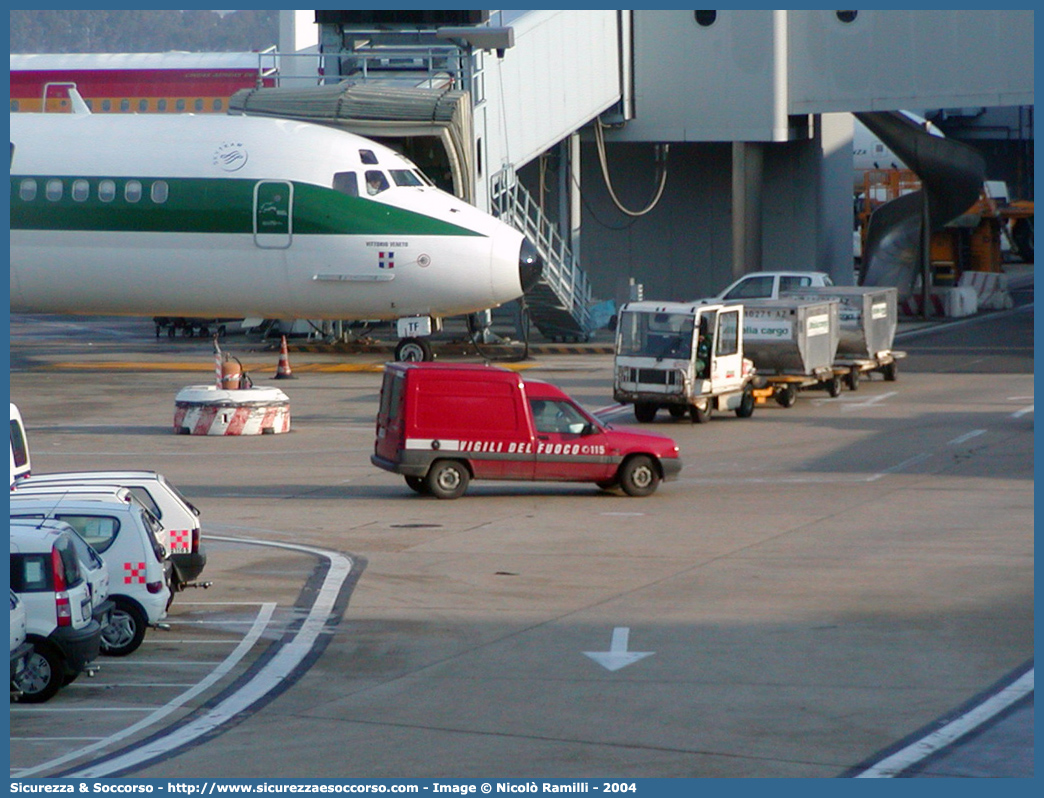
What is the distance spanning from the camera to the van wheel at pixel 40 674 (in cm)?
1290

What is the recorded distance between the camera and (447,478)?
2334 cm

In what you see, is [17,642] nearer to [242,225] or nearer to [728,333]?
[728,333]

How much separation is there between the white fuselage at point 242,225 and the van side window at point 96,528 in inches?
841

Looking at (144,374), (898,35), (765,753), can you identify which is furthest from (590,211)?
(765,753)

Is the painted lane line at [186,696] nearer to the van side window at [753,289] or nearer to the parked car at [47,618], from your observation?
the parked car at [47,618]

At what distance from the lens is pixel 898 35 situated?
48.0 m

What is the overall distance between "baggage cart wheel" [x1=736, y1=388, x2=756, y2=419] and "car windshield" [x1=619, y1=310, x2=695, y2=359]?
6.80ft

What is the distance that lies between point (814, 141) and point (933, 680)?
4068 cm

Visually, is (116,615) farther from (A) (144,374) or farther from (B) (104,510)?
(A) (144,374)

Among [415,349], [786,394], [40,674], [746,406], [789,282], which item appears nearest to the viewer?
[40,674]

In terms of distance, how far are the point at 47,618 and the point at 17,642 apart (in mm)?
345

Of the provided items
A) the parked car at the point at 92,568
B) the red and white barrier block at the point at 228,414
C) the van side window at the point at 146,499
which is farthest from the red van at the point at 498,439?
the parked car at the point at 92,568

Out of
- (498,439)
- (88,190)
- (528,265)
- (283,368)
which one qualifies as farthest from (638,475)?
(88,190)

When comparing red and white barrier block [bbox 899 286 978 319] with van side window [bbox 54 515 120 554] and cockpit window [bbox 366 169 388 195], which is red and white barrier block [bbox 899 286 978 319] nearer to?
cockpit window [bbox 366 169 388 195]
